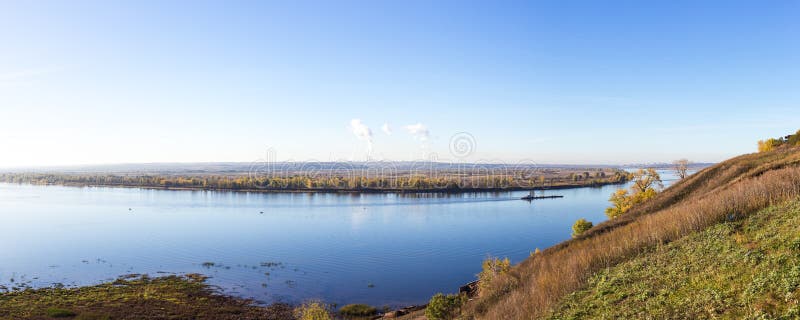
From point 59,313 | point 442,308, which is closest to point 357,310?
point 442,308

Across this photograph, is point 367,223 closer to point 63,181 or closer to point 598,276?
point 598,276

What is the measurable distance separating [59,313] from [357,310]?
17405 millimetres

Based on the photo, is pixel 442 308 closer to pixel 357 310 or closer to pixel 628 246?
pixel 628 246

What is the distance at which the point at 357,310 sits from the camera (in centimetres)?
2931

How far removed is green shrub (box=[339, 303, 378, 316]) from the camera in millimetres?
28938

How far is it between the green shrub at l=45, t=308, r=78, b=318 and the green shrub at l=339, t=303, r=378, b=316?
15767 mm

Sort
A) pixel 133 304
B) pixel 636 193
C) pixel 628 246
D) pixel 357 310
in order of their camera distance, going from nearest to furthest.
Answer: pixel 628 246, pixel 357 310, pixel 133 304, pixel 636 193

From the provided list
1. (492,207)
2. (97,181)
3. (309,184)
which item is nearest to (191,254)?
(492,207)

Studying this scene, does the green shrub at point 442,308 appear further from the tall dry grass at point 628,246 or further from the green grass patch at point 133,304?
the green grass patch at point 133,304

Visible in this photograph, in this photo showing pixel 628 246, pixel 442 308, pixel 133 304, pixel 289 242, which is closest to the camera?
pixel 628 246

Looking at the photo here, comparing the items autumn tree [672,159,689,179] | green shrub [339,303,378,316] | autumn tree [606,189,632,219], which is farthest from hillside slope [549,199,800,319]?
autumn tree [672,159,689,179]

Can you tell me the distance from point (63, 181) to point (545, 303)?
7704 inches

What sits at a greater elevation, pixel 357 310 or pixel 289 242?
pixel 289 242

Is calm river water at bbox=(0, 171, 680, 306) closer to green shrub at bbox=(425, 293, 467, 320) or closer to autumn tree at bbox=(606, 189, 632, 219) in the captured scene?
autumn tree at bbox=(606, 189, 632, 219)
